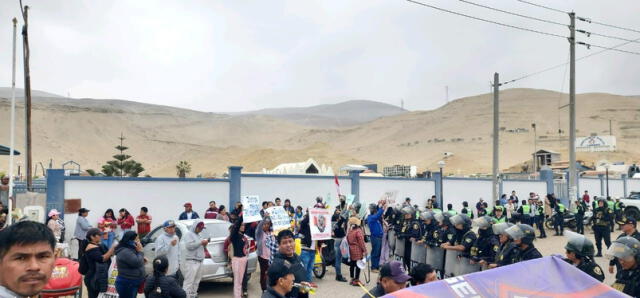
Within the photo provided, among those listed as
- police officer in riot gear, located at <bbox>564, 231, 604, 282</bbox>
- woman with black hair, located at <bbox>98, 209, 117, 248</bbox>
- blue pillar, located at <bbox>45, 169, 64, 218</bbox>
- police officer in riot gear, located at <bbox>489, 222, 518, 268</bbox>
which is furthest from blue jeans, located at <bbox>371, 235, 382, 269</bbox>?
blue pillar, located at <bbox>45, 169, 64, 218</bbox>

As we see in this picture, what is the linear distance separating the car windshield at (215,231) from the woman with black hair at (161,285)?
14.8 ft

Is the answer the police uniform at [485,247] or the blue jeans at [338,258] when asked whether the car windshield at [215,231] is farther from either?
the police uniform at [485,247]

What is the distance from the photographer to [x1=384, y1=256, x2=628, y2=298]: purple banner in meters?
3.84

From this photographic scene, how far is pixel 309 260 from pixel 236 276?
177 cm

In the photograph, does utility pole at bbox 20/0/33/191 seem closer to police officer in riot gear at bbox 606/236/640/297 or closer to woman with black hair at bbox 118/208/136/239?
woman with black hair at bbox 118/208/136/239

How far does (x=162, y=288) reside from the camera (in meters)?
6.08

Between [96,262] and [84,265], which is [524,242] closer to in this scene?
[96,262]

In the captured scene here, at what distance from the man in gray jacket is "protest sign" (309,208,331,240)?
2.65m

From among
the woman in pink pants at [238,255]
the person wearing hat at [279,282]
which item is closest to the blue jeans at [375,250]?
the woman in pink pants at [238,255]

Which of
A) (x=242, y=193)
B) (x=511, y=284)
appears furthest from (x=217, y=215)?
(x=511, y=284)

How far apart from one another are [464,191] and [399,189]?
5.29 m

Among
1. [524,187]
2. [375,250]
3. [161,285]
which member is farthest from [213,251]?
[524,187]

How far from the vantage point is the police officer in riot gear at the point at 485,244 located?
9.16 m

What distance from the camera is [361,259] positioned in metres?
11.5
